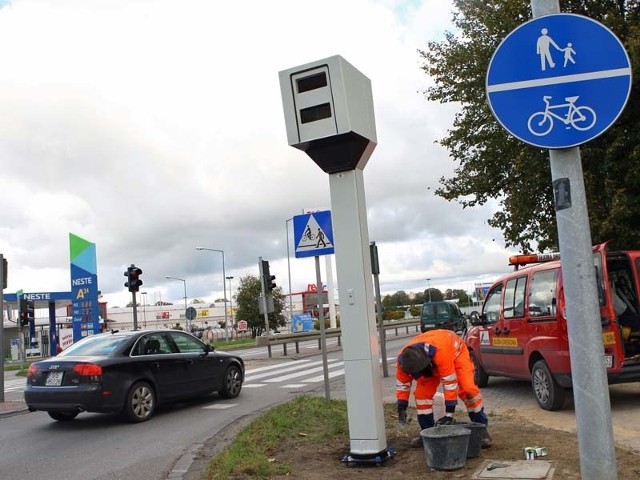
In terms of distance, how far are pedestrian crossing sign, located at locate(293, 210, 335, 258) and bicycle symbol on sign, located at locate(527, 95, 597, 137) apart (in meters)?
5.70

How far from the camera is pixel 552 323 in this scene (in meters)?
8.51

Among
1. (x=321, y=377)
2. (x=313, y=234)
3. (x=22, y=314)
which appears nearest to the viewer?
(x=313, y=234)

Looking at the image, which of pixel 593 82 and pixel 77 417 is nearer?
pixel 593 82

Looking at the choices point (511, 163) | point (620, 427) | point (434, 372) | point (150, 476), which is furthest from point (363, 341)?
point (511, 163)

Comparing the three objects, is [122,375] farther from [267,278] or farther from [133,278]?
[267,278]

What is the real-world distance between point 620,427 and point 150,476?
5284 millimetres

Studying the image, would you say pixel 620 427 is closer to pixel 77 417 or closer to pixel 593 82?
pixel 593 82

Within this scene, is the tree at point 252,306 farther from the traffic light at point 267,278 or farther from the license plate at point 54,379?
the license plate at point 54,379

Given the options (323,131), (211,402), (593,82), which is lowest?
(211,402)

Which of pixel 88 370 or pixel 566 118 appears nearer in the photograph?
pixel 566 118

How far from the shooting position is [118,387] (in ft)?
→ 31.9

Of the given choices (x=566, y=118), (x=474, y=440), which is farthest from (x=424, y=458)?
(x=566, y=118)

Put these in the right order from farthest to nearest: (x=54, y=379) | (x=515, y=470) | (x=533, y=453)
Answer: (x=54, y=379) < (x=533, y=453) < (x=515, y=470)

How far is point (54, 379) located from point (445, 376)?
259 inches
